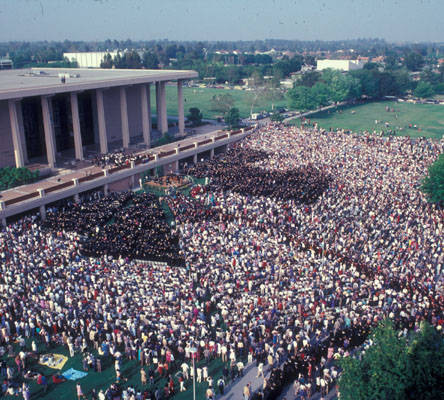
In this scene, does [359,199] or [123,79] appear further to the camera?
[123,79]

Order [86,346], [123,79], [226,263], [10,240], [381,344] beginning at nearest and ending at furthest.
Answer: [381,344]
[86,346]
[226,263]
[10,240]
[123,79]

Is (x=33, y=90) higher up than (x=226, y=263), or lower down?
higher up

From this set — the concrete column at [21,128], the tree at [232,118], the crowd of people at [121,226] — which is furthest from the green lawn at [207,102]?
the crowd of people at [121,226]

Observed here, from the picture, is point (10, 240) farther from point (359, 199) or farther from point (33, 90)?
point (359, 199)

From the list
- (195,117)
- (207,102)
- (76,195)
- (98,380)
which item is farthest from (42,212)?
(207,102)

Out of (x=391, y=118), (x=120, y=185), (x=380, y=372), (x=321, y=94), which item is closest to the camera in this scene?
(x=380, y=372)

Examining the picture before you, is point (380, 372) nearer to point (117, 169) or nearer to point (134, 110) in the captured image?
point (117, 169)

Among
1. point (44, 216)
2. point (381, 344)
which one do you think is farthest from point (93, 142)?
point (381, 344)

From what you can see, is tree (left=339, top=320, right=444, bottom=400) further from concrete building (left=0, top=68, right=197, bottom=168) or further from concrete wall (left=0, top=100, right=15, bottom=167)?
concrete wall (left=0, top=100, right=15, bottom=167)
